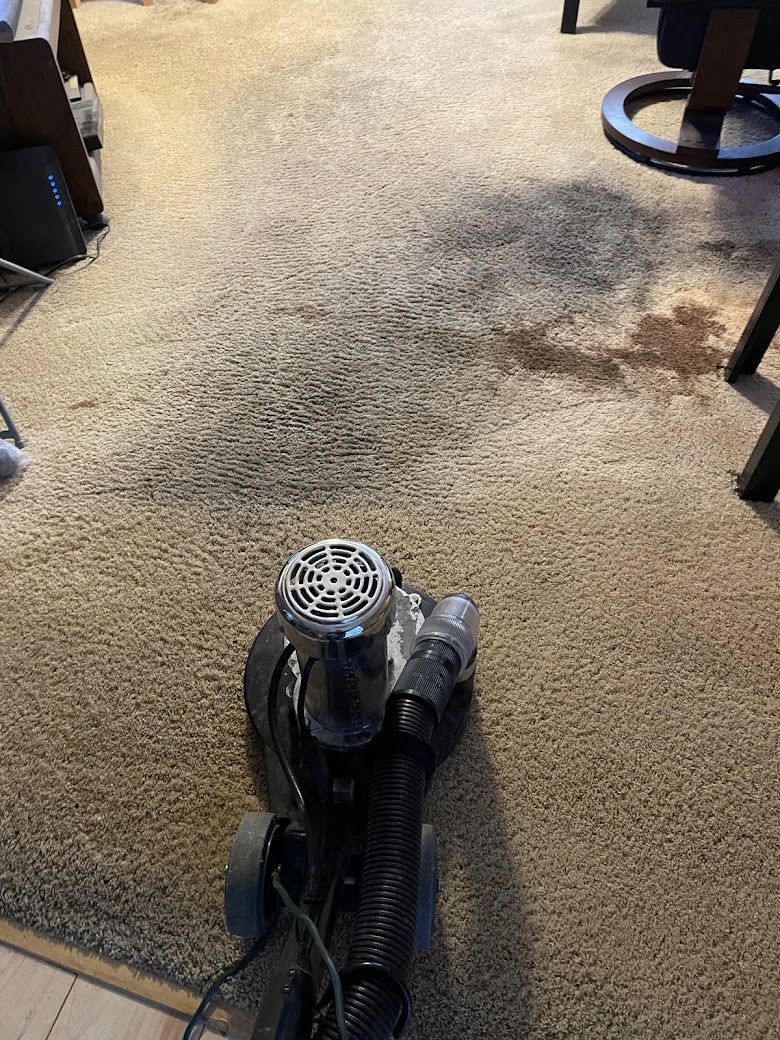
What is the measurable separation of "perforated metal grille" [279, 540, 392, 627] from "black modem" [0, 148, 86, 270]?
49.3 inches

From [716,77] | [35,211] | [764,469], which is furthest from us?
[716,77]

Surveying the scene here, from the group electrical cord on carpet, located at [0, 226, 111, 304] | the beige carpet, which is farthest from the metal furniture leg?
electrical cord on carpet, located at [0, 226, 111, 304]

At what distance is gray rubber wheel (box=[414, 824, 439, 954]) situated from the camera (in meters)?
0.67

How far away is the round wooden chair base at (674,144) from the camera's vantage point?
176cm

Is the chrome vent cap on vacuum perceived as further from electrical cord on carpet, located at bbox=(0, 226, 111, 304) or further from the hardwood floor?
electrical cord on carpet, located at bbox=(0, 226, 111, 304)

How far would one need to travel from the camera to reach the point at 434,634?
82 cm

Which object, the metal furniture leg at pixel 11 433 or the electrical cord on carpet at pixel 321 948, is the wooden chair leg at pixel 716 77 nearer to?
the metal furniture leg at pixel 11 433

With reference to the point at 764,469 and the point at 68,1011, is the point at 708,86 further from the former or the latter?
the point at 68,1011

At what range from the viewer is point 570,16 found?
2.35 meters

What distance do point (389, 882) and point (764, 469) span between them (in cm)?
81

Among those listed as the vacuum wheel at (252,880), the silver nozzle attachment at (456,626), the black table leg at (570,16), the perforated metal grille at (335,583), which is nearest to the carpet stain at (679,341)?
the silver nozzle attachment at (456,626)

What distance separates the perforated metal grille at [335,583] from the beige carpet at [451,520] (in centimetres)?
30

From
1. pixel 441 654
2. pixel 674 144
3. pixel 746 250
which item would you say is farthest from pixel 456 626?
pixel 674 144

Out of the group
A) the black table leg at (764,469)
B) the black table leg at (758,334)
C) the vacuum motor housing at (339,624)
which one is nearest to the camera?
the vacuum motor housing at (339,624)
